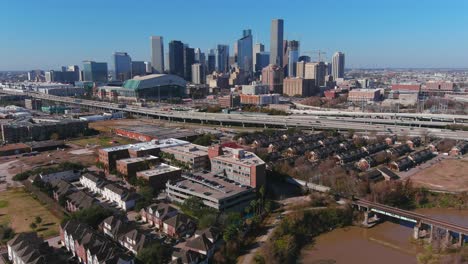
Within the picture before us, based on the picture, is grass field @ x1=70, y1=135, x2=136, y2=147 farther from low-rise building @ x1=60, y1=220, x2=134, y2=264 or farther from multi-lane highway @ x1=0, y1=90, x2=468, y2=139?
low-rise building @ x1=60, y1=220, x2=134, y2=264

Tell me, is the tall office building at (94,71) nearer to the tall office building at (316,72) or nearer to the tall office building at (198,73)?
the tall office building at (198,73)

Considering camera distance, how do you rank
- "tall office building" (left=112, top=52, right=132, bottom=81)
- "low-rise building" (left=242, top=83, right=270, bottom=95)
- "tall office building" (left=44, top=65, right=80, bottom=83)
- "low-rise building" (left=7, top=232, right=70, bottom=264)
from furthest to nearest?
"tall office building" (left=112, top=52, right=132, bottom=81)
"tall office building" (left=44, top=65, right=80, bottom=83)
"low-rise building" (left=242, top=83, right=270, bottom=95)
"low-rise building" (left=7, top=232, right=70, bottom=264)

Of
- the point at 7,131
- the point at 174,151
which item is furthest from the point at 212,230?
the point at 7,131

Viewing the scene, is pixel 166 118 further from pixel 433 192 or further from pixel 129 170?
pixel 433 192

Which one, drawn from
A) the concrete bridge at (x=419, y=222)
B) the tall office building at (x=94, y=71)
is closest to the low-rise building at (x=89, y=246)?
the concrete bridge at (x=419, y=222)

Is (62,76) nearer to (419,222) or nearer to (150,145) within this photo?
(150,145)

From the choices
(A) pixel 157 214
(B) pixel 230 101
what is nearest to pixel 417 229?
(A) pixel 157 214

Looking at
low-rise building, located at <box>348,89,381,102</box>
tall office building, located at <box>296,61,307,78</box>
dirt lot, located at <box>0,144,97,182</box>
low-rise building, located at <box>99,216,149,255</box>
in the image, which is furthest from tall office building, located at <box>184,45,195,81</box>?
low-rise building, located at <box>99,216,149,255</box>
